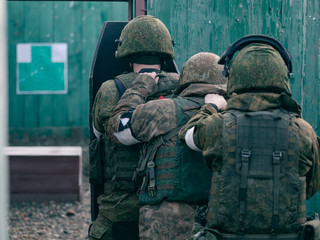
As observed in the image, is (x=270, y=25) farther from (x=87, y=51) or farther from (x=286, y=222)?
(x=87, y=51)

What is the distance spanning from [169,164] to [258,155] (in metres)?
0.53

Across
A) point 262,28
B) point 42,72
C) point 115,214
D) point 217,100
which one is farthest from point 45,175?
point 217,100

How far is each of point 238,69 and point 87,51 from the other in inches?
281

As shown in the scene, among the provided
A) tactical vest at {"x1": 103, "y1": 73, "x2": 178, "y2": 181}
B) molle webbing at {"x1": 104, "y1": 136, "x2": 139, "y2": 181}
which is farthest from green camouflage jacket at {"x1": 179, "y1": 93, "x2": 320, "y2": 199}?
molle webbing at {"x1": 104, "y1": 136, "x2": 139, "y2": 181}

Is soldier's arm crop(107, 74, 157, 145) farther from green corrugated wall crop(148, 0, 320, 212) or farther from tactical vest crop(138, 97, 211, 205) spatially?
green corrugated wall crop(148, 0, 320, 212)

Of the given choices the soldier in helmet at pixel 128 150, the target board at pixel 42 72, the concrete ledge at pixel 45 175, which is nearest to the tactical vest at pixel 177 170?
the soldier in helmet at pixel 128 150

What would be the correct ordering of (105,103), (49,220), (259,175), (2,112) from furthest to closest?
1. (49,220)
2. (105,103)
3. (259,175)
4. (2,112)

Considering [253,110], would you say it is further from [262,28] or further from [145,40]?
[262,28]

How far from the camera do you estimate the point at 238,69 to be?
226cm

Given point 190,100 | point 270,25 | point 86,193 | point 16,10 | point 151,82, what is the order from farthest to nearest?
point 16,10 < point 86,193 < point 270,25 < point 151,82 < point 190,100

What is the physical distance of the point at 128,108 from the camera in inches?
105

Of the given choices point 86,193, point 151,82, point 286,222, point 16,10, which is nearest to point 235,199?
point 286,222

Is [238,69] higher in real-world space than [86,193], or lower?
higher

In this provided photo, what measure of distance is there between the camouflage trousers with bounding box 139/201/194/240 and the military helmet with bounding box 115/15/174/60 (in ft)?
3.36
